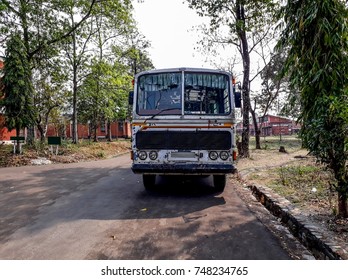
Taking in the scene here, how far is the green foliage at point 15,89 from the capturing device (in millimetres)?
15484

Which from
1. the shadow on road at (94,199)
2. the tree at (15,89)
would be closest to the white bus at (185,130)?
the shadow on road at (94,199)

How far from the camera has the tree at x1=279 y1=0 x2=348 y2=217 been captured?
3670 millimetres

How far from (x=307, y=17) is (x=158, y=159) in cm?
400

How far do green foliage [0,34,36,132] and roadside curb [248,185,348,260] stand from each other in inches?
611

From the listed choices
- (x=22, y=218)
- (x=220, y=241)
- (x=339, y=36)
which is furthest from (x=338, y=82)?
(x=22, y=218)

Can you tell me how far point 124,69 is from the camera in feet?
81.6

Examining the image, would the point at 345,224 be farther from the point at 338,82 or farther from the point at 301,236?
the point at 338,82

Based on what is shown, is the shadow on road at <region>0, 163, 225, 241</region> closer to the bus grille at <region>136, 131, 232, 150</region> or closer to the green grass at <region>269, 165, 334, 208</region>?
the bus grille at <region>136, 131, 232, 150</region>

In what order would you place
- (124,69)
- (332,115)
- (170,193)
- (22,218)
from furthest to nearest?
(124,69) → (170,193) → (22,218) → (332,115)

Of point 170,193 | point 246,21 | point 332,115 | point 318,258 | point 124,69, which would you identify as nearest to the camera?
point 318,258

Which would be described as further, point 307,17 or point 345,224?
point 307,17

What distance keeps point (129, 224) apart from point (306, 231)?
2878 mm

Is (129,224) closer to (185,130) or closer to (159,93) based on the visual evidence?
(185,130)

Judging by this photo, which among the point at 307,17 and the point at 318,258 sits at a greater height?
the point at 307,17
